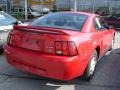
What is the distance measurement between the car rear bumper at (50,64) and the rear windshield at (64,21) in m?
0.90

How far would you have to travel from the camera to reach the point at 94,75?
6.47 meters

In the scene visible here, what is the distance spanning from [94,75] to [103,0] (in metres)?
18.7

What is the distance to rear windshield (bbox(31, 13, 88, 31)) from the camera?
607cm

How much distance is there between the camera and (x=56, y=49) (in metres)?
5.16

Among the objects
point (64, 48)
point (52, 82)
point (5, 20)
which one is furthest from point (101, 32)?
point (5, 20)

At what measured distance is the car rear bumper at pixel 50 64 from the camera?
16.5 feet

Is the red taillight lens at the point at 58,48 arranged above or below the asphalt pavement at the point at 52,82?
above

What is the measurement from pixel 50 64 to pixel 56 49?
29 cm

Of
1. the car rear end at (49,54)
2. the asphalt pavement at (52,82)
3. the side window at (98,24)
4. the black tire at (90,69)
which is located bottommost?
the asphalt pavement at (52,82)

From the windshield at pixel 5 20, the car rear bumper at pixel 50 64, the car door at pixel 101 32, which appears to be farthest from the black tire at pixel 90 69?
the windshield at pixel 5 20

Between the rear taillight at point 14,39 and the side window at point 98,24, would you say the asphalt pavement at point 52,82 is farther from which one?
the side window at point 98,24

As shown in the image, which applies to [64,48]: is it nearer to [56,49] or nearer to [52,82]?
[56,49]

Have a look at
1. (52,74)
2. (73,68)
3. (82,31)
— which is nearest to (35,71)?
(52,74)

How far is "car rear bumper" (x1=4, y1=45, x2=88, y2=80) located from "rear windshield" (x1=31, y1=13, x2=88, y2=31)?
0.90 metres
